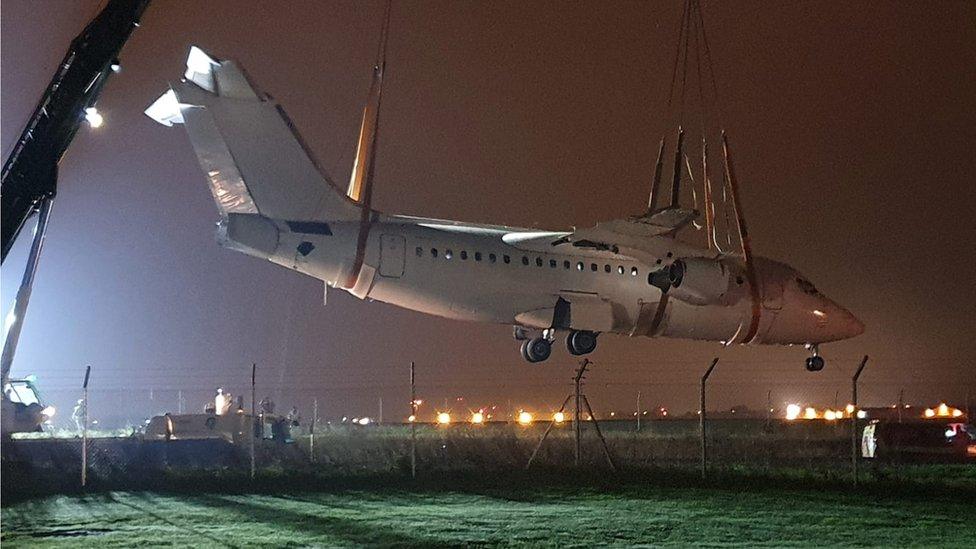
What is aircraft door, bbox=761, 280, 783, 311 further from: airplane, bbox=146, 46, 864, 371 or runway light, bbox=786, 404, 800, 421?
runway light, bbox=786, 404, 800, 421

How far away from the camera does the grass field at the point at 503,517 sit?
50.9 ft

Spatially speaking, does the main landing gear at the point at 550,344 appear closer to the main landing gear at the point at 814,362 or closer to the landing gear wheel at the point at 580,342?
the landing gear wheel at the point at 580,342

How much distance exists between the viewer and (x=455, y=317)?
30.0 metres

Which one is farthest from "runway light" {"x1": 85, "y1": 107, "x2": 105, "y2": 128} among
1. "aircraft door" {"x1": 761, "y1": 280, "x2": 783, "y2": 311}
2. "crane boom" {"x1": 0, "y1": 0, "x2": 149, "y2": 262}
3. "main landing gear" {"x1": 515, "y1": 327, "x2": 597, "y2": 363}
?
"aircraft door" {"x1": 761, "y1": 280, "x2": 783, "y2": 311}

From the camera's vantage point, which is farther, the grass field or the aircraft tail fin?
the aircraft tail fin

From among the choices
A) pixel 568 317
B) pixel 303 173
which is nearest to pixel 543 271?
pixel 568 317

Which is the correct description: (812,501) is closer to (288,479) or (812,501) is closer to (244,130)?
(288,479)

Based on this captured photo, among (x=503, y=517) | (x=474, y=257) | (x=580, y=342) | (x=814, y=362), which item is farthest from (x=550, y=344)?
(x=503, y=517)

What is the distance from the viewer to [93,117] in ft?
92.8

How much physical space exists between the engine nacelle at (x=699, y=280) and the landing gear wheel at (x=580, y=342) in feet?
8.34

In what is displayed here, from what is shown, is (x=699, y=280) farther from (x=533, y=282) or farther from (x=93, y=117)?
(x=93, y=117)

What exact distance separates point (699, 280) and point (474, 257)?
7.02 metres

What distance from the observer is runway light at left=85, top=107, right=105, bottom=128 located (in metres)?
28.2

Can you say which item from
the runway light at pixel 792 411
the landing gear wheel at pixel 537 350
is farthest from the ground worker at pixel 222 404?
the runway light at pixel 792 411
